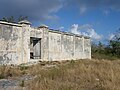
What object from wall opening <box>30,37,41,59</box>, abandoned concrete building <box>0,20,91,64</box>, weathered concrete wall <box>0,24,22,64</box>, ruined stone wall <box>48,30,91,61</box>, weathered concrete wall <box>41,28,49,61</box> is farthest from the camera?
ruined stone wall <box>48,30,91,61</box>

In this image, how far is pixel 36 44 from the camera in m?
22.2

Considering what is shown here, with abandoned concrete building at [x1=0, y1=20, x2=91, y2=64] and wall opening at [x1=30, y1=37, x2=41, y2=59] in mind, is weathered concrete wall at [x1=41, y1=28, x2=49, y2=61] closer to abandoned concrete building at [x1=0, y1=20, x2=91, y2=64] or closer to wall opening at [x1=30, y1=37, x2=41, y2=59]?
abandoned concrete building at [x1=0, y1=20, x2=91, y2=64]

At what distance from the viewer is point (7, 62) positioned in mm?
17750

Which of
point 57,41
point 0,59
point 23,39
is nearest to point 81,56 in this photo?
point 57,41

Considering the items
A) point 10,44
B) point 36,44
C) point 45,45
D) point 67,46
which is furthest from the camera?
point 67,46

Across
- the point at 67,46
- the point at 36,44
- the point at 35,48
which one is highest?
the point at 36,44

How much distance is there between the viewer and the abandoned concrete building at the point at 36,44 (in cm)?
1781

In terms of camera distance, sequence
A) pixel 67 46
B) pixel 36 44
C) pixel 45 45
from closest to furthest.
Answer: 1. pixel 45 45
2. pixel 36 44
3. pixel 67 46

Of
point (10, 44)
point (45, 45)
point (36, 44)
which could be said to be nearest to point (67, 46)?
point (45, 45)

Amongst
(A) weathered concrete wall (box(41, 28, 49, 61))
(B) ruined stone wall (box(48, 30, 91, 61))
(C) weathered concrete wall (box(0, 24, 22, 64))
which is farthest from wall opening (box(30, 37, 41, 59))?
(C) weathered concrete wall (box(0, 24, 22, 64))

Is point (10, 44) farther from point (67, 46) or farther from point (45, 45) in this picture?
point (67, 46)

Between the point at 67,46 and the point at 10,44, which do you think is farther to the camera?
the point at 67,46

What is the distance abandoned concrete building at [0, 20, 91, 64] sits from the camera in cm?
1781

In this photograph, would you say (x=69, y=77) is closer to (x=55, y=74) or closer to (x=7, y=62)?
(x=55, y=74)
